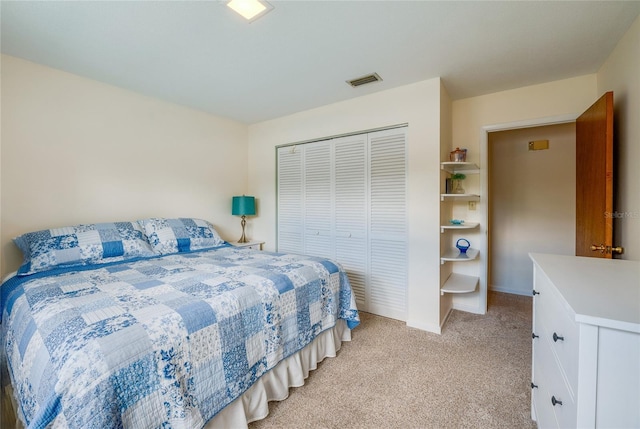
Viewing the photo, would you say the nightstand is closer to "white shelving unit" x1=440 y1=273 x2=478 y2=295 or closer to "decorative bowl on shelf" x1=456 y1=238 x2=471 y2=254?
"white shelving unit" x1=440 y1=273 x2=478 y2=295

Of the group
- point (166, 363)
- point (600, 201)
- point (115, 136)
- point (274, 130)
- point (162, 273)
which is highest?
point (274, 130)

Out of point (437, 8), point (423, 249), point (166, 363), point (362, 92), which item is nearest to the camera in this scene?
point (166, 363)

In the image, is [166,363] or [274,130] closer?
[166,363]

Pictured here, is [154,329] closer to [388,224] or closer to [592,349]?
[592,349]

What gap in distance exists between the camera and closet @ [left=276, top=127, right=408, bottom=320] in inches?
113

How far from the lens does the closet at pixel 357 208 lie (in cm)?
286

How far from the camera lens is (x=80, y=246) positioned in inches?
84.0

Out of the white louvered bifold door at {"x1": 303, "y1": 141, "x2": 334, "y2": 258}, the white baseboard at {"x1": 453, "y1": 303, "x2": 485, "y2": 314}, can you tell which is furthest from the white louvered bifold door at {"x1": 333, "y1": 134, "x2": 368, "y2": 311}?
the white baseboard at {"x1": 453, "y1": 303, "x2": 485, "y2": 314}

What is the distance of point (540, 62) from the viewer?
89.2 inches

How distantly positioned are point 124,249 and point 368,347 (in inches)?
90.0

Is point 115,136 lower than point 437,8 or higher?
lower

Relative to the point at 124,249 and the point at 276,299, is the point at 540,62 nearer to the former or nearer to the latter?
the point at 276,299

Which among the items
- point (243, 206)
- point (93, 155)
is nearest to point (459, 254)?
point (243, 206)

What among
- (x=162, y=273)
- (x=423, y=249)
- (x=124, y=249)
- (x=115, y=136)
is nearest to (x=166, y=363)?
(x=162, y=273)
